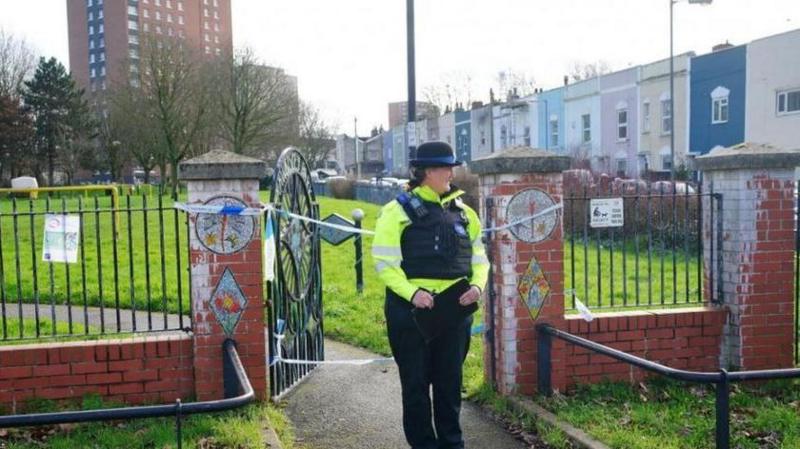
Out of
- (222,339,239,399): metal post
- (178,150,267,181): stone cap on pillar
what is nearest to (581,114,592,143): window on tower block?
(178,150,267,181): stone cap on pillar

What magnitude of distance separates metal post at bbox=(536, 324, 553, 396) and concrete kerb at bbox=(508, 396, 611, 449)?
21cm

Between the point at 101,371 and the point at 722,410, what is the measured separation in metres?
4.05

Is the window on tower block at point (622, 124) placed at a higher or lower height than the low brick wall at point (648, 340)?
higher

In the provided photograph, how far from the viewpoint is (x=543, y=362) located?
5801mm

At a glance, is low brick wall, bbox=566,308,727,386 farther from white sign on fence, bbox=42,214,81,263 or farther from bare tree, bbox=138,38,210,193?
bare tree, bbox=138,38,210,193

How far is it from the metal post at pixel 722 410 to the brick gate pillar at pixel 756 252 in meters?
2.71

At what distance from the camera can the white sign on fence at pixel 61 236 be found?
538 centimetres

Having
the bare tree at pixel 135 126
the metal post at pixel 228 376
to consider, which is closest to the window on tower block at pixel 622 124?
the bare tree at pixel 135 126

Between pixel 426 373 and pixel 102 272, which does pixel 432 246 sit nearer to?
pixel 426 373

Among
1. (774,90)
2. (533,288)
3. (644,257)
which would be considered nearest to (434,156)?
(533,288)

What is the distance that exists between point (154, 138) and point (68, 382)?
1325 inches

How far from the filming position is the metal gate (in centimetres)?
577

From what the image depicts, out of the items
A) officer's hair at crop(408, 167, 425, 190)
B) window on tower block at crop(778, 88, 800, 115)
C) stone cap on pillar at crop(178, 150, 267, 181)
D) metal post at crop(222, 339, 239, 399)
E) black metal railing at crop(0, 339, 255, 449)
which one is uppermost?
window on tower block at crop(778, 88, 800, 115)

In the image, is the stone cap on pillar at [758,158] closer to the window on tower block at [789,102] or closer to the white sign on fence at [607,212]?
the white sign on fence at [607,212]
